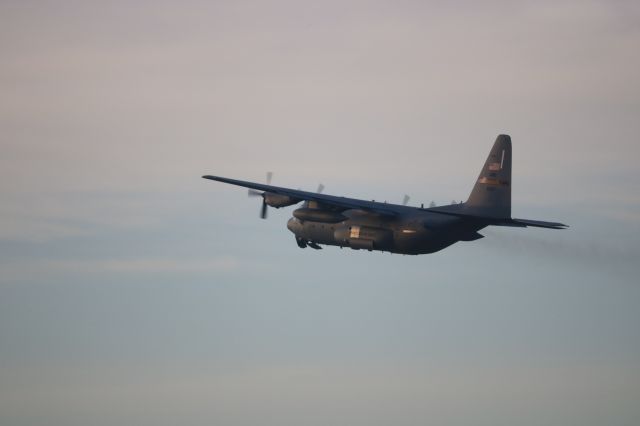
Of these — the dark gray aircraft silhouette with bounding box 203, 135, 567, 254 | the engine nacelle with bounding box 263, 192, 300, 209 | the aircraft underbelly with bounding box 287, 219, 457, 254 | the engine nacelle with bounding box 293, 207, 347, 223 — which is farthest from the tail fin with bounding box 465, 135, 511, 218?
the engine nacelle with bounding box 263, 192, 300, 209

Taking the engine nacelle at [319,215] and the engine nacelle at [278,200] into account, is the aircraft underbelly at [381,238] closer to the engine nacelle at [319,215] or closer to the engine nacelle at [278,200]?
the engine nacelle at [319,215]

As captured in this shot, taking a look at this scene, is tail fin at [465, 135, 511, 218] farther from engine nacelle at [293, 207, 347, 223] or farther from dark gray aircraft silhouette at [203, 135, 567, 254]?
engine nacelle at [293, 207, 347, 223]

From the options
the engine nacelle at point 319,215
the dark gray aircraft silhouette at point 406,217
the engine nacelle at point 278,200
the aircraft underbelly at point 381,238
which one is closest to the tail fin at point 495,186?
the dark gray aircraft silhouette at point 406,217

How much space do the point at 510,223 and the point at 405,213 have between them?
5.96 m

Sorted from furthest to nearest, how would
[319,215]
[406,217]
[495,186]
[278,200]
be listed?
[278,200]
[319,215]
[406,217]
[495,186]

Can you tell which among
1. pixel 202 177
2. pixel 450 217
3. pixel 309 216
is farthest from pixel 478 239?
pixel 202 177

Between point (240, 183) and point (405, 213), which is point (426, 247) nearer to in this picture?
point (405, 213)

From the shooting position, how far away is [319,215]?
91562 mm

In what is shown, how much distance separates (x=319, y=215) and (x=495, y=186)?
10.5 meters

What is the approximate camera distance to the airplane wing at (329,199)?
89.8 meters

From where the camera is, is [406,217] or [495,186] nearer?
[495,186]

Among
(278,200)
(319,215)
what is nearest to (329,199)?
(319,215)

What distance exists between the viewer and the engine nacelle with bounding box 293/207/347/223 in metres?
91.1

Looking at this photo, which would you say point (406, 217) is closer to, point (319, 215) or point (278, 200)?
point (319, 215)
